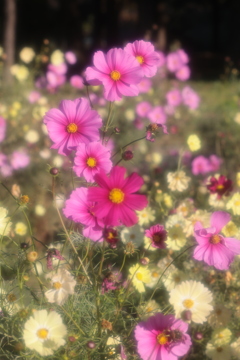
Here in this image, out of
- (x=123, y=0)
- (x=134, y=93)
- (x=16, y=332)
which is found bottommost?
(x=16, y=332)

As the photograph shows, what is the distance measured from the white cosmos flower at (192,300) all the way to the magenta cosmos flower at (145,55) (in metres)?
0.60

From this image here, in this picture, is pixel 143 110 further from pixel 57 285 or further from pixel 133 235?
pixel 57 285

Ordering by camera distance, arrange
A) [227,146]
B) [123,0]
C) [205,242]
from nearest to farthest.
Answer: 1. [205,242]
2. [227,146]
3. [123,0]

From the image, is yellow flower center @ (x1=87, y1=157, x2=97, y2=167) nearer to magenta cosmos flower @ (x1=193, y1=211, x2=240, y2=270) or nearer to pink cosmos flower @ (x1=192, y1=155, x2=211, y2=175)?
magenta cosmos flower @ (x1=193, y1=211, x2=240, y2=270)

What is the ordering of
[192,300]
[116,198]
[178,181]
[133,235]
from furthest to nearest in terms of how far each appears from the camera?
[178,181] < [133,235] < [192,300] < [116,198]

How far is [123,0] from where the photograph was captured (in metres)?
11.1

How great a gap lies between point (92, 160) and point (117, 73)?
241mm

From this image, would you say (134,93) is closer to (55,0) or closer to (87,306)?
(87,306)

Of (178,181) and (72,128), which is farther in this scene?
(178,181)

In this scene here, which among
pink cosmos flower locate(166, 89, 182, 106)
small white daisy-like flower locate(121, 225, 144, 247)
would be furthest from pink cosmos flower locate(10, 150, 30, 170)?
small white daisy-like flower locate(121, 225, 144, 247)

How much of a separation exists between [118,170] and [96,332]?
0.48 m

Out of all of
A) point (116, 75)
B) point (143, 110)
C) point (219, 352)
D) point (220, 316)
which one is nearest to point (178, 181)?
point (220, 316)

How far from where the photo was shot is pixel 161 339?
114 cm

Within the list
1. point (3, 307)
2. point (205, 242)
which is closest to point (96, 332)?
point (3, 307)
